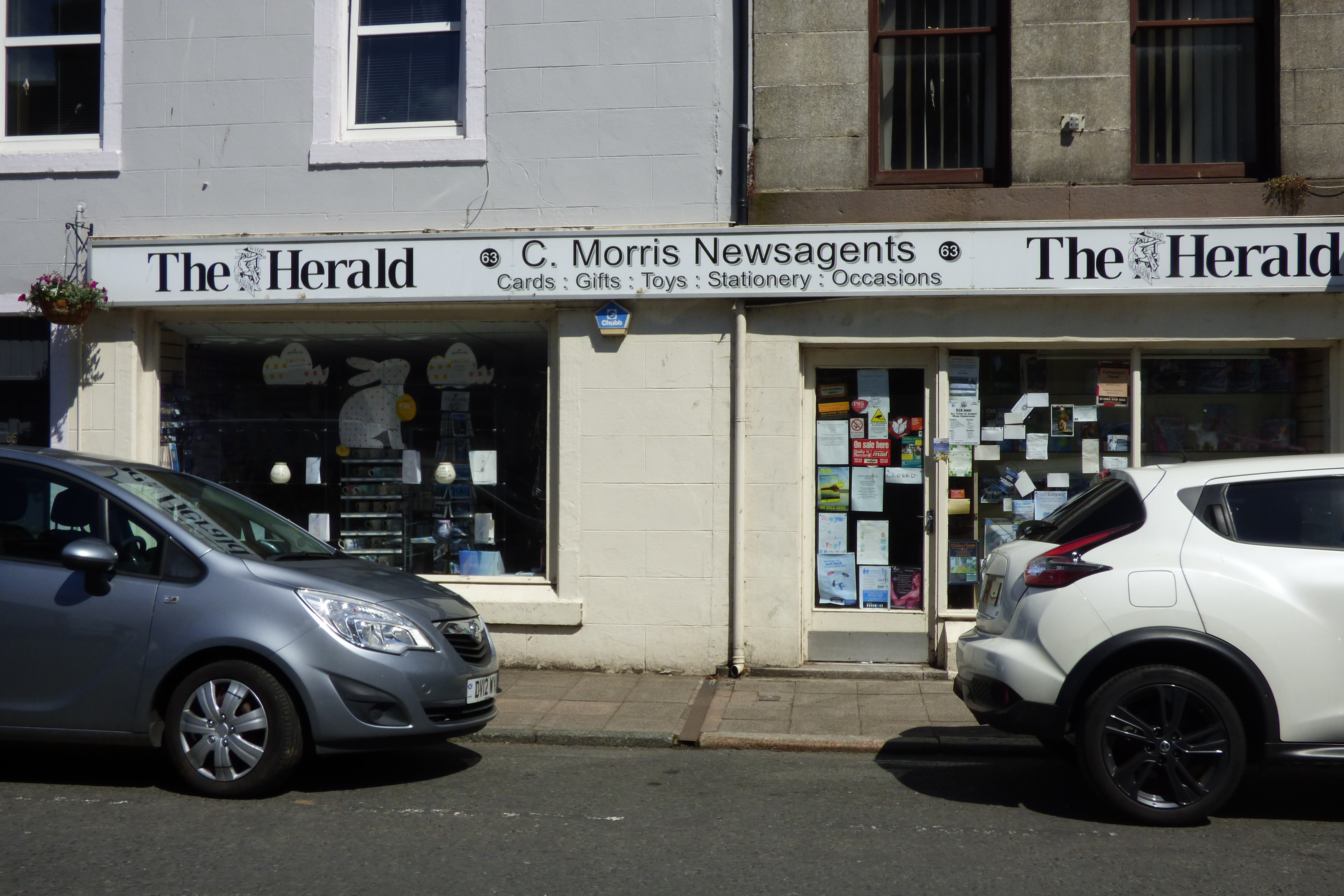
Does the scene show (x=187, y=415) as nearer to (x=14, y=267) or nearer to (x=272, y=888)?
(x=14, y=267)

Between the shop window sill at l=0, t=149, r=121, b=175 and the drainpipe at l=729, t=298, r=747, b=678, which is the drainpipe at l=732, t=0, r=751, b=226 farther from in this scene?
the shop window sill at l=0, t=149, r=121, b=175

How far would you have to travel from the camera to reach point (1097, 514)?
5.77 m

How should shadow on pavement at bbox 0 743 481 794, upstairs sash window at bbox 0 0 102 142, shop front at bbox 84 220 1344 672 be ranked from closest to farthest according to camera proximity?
shadow on pavement at bbox 0 743 481 794 → shop front at bbox 84 220 1344 672 → upstairs sash window at bbox 0 0 102 142

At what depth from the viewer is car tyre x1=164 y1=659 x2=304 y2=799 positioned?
222 inches

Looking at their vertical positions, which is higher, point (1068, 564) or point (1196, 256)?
point (1196, 256)

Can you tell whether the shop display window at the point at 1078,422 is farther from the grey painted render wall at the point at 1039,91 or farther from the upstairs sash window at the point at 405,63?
the upstairs sash window at the point at 405,63

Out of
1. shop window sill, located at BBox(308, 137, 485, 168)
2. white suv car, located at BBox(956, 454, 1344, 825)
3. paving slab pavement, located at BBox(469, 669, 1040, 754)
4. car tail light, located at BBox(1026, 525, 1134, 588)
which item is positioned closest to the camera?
white suv car, located at BBox(956, 454, 1344, 825)

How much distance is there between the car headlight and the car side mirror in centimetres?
90

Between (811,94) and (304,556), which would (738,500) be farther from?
(304,556)

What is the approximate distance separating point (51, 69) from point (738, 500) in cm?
698

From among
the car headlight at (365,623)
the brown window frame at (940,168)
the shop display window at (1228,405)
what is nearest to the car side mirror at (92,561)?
the car headlight at (365,623)

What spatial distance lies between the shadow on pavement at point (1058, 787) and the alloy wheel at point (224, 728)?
3291 mm

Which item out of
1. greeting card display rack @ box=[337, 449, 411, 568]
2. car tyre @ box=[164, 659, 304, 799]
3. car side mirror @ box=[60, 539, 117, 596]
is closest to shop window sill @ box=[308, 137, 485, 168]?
greeting card display rack @ box=[337, 449, 411, 568]

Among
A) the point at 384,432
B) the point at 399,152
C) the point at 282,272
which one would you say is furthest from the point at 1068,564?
the point at 282,272
